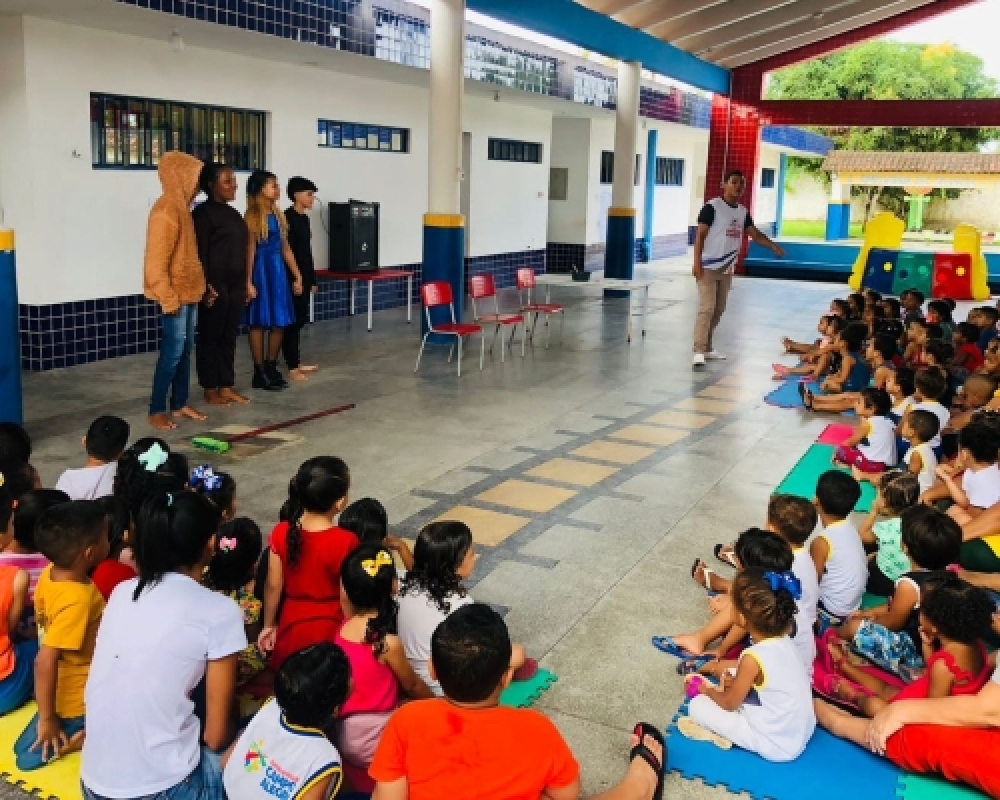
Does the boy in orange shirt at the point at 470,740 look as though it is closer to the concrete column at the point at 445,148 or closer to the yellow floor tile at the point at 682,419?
the yellow floor tile at the point at 682,419

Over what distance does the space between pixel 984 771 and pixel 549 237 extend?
51.4ft

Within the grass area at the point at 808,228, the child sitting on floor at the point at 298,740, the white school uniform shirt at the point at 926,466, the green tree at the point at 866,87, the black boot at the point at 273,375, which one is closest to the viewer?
the child sitting on floor at the point at 298,740

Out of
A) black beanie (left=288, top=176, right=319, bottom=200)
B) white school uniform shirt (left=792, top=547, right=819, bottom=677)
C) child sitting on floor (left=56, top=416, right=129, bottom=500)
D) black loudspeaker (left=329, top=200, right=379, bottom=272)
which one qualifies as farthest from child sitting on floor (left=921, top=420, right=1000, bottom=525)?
black loudspeaker (left=329, top=200, right=379, bottom=272)

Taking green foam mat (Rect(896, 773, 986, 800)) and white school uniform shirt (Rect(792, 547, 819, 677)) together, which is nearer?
green foam mat (Rect(896, 773, 986, 800))

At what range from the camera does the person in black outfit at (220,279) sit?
671 centimetres

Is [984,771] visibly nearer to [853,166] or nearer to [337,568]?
[337,568]

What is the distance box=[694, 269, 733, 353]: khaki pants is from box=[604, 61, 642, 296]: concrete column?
5.37 m

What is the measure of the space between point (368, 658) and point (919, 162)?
1306 inches

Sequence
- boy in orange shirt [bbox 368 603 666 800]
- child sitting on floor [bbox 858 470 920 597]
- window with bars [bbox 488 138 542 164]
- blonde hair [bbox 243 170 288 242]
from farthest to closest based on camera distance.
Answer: window with bars [bbox 488 138 542 164], blonde hair [bbox 243 170 288 242], child sitting on floor [bbox 858 470 920 597], boy in orange shirt [bbox 368 603 666 800]

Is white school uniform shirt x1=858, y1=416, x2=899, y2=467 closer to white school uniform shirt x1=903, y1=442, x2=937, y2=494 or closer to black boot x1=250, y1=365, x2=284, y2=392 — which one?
white school uniform shirt x1=903, y1=442, x2=937, y2=494

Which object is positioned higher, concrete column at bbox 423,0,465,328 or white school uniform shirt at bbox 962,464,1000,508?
concrete column at bbox 423,0,465,328

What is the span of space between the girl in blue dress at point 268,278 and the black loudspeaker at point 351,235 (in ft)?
10.1

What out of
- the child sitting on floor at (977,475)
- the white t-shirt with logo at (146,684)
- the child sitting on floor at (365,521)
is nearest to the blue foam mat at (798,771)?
the child sitting on floor at (365,521)

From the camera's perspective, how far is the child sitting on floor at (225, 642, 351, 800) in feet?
7.63
